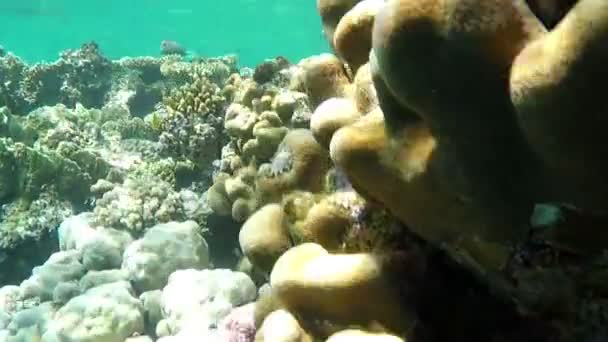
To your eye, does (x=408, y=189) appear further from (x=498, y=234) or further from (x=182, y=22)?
(x=182, y=22)

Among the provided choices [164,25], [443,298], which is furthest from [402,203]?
[164,25]

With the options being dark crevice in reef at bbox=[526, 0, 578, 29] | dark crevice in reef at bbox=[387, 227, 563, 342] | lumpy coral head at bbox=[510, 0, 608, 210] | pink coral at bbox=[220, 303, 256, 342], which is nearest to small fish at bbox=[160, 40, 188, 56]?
pink coral at bbox=[220, 303, 256, 342]

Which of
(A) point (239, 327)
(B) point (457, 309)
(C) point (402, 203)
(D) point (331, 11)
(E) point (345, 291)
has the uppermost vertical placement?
(D) point (331, 11)

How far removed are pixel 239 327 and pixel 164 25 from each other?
74.6 meters

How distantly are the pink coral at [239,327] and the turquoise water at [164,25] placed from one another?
4343 cm

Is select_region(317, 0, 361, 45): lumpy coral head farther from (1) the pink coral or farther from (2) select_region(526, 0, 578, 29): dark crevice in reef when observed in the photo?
(1) the pink coral

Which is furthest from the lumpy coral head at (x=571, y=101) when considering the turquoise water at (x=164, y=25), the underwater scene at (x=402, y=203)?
the turquoise water at (x=164, y=25)

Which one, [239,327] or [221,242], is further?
[221,242]

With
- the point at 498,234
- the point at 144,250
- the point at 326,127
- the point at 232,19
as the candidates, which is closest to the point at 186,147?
the point at 144,250

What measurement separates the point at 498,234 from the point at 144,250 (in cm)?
471

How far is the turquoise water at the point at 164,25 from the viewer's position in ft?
170

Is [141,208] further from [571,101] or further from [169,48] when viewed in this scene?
[169,48]

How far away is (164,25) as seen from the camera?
7419 centimetres

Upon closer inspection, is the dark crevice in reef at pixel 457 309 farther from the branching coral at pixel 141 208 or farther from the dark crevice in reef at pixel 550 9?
the branching coral at pixel 141 208
